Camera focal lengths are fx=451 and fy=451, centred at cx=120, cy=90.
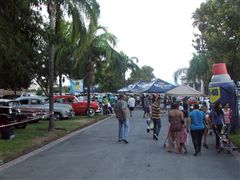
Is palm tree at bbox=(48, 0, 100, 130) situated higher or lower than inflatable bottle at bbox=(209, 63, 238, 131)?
higher

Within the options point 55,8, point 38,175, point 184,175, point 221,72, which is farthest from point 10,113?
point 184,175

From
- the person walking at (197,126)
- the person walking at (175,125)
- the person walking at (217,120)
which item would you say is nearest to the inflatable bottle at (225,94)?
the person walking at (217,120)

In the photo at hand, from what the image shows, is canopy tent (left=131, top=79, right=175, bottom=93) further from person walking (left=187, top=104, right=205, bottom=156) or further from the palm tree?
person walking (left=187, top=104, right=205, bottom=156)

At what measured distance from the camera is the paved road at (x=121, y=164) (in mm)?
9633

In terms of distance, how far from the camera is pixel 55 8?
707 inches

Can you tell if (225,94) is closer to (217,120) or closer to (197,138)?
(217,120)

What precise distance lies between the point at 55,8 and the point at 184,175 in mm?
10610

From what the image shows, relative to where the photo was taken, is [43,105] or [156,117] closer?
[156,117]

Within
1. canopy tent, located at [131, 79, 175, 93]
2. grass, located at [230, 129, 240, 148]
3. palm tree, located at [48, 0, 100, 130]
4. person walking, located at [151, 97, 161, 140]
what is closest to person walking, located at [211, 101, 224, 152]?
grass, located at [230, 129, 240, 148]

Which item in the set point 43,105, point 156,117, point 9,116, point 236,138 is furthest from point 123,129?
point 43,105

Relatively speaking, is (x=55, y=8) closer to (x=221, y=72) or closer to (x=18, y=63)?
(x=18, y=63)

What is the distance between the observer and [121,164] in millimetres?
11055

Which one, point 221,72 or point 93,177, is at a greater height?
point 221,72

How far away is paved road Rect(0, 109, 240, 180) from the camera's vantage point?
379 inches
